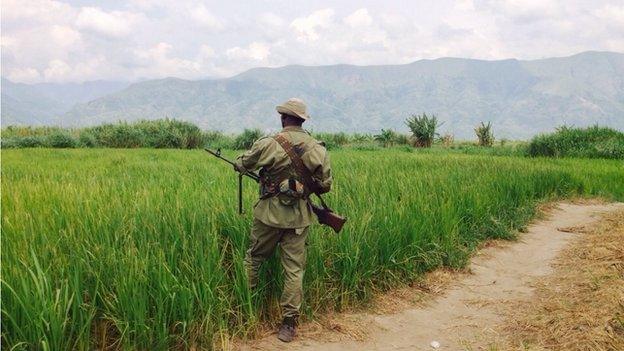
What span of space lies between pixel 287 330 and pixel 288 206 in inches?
39.1

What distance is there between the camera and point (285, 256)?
13.9ft

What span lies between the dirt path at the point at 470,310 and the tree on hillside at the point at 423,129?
1914 cm

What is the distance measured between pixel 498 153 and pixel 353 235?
58.1 feet

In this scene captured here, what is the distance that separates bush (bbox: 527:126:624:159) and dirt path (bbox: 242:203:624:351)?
12.4 m

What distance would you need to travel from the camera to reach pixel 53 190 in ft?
20.9

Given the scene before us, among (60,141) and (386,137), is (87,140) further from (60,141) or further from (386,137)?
(386,137)

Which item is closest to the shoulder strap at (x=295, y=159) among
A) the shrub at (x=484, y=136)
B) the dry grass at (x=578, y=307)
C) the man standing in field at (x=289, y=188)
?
the man standing in field at (x=289, y=188)

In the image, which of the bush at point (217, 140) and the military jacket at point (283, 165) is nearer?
the military jacket at point (283, 165)

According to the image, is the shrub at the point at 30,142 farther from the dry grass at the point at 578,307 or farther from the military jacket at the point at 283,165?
the dry grass at the point at 578,307

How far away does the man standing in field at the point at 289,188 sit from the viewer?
4082mm

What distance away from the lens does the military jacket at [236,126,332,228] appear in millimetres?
4090

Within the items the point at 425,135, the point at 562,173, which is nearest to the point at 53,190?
the point at 562,173

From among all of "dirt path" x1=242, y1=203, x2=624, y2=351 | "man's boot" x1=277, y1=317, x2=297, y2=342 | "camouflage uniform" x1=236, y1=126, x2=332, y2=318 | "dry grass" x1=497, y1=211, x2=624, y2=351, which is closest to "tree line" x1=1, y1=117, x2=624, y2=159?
"dirt path" x1=242, y1=203, x2=624, y2=351

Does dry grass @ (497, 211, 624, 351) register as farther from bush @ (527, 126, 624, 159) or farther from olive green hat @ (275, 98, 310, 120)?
bush @ (527, 126, 624, 159)
